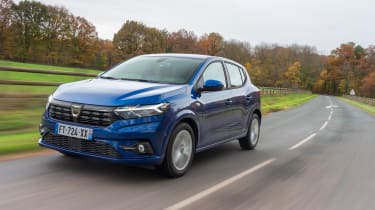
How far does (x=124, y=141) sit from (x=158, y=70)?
1.80 meters

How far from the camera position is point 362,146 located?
1095 cm

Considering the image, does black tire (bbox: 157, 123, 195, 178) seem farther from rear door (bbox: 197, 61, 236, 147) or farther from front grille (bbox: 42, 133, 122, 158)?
front grille (bbox: 42, 133, 122, 158)

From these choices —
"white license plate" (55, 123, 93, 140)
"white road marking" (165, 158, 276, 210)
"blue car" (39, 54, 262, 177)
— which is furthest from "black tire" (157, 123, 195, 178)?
"white license plate" (55, 123, 93, 140)

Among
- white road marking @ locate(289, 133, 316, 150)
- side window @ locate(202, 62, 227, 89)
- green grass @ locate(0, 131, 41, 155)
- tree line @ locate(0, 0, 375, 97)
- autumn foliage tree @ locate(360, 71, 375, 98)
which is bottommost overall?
autumn foliage tree @ locate(360, 71, 375, 98)

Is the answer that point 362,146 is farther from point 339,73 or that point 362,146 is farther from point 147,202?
point 339,73

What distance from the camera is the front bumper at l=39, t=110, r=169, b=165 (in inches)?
211

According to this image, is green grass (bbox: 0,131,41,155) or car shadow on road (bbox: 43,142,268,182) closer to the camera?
car shadow on road (bbox: 43,142,268,182)

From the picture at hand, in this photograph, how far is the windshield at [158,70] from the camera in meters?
6.60

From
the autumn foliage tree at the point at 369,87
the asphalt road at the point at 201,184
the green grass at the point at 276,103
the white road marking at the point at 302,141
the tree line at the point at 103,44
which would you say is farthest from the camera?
the autumn foliage tree at the point at 369,87

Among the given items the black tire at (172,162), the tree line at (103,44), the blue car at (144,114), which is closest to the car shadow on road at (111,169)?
the black tire at (172,162)

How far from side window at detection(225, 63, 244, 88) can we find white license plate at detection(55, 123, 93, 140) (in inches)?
128

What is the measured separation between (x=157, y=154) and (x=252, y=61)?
336 ft

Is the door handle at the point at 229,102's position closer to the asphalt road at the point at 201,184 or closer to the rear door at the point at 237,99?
the rear door at the point at 237,99

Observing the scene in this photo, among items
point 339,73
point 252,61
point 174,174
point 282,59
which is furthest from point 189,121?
point 339,73
